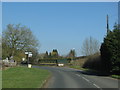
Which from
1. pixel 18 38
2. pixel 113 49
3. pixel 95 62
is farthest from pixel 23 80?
pixel 18 38

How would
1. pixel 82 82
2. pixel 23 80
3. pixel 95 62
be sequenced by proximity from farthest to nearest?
pixel 95 62
pixel 82 82
pixel 23 80

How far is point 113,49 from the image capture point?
36281 mm

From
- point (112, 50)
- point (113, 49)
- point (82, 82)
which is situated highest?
point (113, 49)

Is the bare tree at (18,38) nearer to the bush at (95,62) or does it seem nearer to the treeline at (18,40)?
the treeline at (18,40)

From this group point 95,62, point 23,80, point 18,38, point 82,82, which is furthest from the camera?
point 18,38

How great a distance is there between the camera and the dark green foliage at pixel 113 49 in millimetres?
35688

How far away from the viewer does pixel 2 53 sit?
6184cm

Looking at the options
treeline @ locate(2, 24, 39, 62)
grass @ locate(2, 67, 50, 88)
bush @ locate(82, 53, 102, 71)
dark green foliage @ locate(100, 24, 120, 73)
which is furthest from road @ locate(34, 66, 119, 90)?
treeline @ locate(2, 24, 39, 62)

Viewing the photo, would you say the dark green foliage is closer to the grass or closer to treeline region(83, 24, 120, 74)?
treeline region(83, 24, 120, 74)

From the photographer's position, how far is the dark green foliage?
117 ft

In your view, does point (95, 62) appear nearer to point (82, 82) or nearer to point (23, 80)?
point (82, 82)

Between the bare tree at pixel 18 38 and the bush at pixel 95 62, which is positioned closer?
the bush at pixel 95 62

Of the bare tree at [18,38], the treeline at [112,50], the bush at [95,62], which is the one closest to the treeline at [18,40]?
the bare tree at [18,38]

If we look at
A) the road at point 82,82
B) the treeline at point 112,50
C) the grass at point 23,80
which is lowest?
the road at point 82,82
